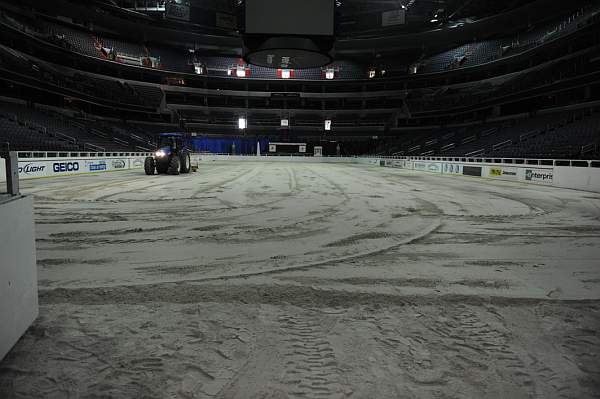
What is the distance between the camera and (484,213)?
8547 millimetres

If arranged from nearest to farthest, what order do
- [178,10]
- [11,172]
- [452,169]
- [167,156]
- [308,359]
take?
[308,359], [11,172], [167,156], [452,169], [178,10]

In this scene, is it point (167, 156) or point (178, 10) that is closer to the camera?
point (167, 156)

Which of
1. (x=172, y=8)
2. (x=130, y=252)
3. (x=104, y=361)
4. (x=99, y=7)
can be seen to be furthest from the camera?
(x=172, y=8)

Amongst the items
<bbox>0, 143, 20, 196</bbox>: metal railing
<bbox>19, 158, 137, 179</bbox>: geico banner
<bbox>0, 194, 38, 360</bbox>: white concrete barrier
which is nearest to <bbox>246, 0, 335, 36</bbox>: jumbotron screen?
<bbox>19, 158, 137, 179</bbox>: geico banner

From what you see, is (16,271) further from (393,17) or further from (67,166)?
(393,17)

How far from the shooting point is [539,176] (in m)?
18.2

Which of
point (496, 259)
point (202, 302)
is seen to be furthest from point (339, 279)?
point (496, 259)

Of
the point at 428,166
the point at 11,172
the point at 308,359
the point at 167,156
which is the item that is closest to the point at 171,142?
the point at 167,156

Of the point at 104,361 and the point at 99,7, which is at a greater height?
the point at 99,7

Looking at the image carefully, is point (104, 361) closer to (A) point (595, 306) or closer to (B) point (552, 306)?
(B) point (552, 306)

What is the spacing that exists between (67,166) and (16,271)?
21.9m

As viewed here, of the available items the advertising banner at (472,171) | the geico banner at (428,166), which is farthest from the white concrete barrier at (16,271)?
the geico banner at (428,166)

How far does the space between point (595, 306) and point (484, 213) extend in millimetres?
5532

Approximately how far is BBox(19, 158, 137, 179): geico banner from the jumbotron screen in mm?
13974
